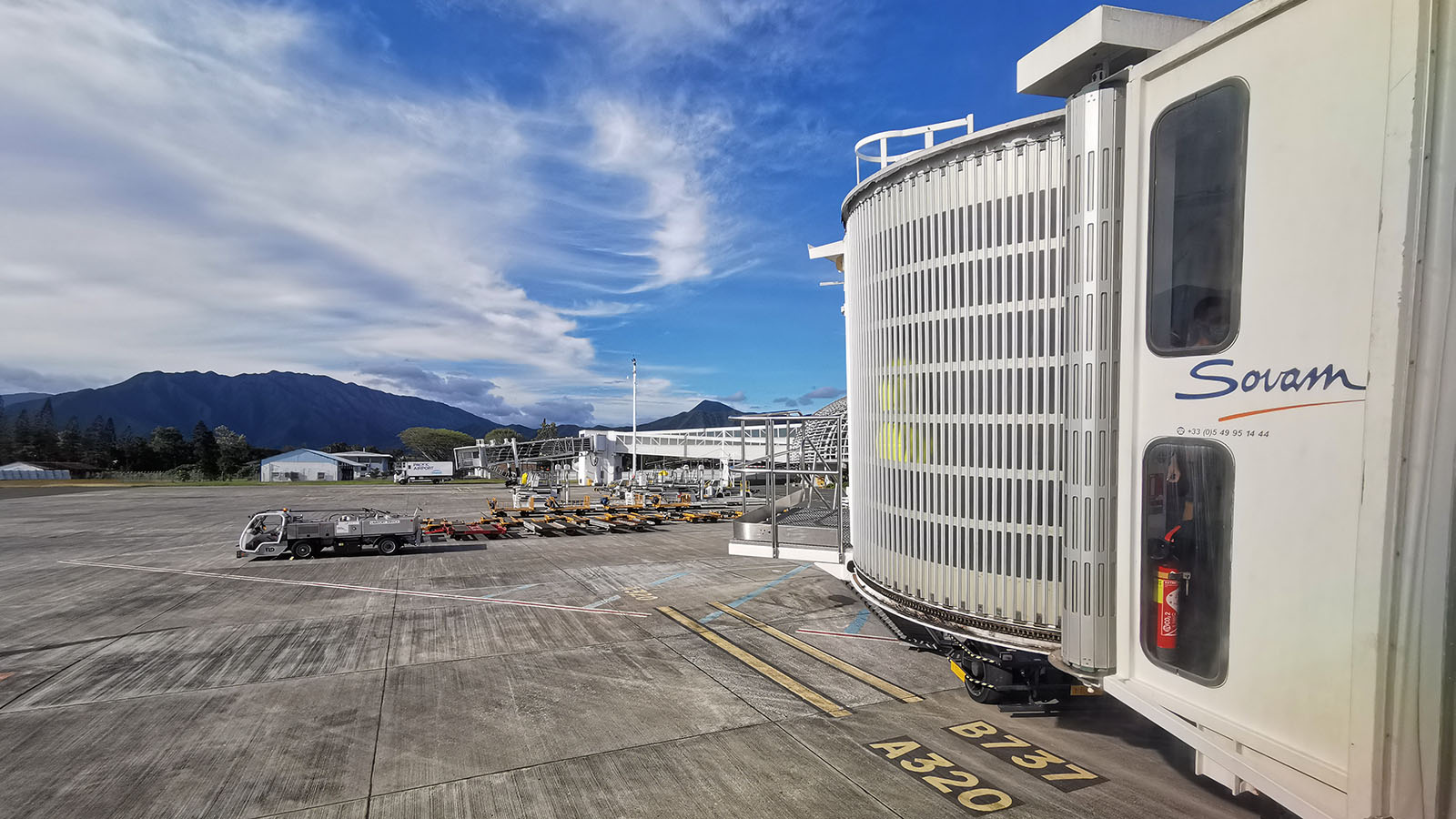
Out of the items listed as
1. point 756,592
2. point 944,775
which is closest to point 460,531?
point 756,592

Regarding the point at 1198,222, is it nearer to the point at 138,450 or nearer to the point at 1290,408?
the point at 1290,408

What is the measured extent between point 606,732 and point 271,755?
3.65 m

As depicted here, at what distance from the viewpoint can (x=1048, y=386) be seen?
19.7 ft

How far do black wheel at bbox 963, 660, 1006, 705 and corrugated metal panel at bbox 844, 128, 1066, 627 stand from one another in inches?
47.1

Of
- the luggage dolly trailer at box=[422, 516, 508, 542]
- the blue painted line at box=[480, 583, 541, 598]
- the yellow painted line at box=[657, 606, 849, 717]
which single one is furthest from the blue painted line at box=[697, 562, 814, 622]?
the luggage dolly trailer at box=[422, 516, 508, 542]

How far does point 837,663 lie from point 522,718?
4.55 meters

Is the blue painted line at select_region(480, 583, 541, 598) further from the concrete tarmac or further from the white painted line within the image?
the white painted line

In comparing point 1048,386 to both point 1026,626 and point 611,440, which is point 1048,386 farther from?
point 611,440

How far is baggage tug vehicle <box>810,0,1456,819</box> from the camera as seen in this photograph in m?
2.64

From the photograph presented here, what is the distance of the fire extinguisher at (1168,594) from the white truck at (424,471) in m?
78.5

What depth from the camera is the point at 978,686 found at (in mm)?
7812

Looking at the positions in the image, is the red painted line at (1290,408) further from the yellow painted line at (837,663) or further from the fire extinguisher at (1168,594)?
the yellow painted line at (837,663)

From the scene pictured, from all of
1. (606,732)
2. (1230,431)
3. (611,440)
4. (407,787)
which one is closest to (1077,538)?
(1230,431)

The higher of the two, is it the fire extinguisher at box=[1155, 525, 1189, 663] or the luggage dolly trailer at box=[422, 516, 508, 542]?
the fire extinguisher at box=[1155, 525, 1189, 663]
